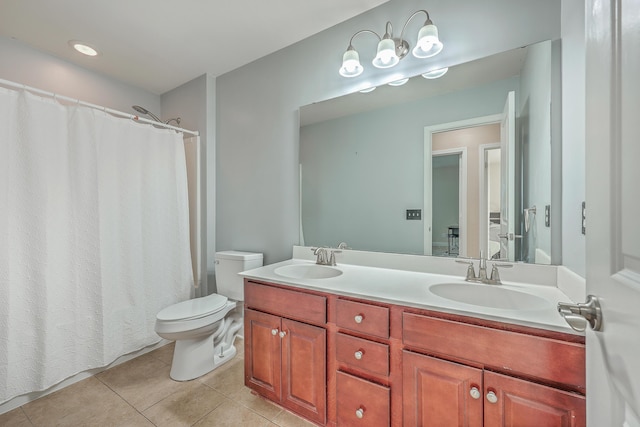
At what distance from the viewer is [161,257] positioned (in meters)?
2.22

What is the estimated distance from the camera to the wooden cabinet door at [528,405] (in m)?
0.81

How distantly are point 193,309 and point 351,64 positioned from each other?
77.1 inches

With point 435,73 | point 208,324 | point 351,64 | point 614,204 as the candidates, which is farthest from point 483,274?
point 208,324

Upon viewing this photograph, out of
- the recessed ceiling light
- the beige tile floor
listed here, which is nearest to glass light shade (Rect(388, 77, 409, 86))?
the beige tile floor

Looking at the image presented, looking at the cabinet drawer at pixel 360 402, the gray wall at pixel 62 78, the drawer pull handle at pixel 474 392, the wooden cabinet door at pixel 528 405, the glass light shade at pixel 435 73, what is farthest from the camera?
the gray wall at pixel 62 78

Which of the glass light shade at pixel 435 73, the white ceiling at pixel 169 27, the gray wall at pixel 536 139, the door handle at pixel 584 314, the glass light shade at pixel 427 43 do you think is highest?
the white ceiling at pixel 169 27

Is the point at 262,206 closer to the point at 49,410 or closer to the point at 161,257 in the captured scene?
the point at 161,257

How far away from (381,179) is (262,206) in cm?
104

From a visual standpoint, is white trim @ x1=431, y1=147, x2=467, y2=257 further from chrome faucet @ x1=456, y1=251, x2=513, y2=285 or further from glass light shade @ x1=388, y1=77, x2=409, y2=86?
glass light shade @ x1=388, y1=77, x2=409, y2=86

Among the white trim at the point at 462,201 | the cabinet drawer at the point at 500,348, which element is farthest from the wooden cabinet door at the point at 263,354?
the white trim at the point at 462,201

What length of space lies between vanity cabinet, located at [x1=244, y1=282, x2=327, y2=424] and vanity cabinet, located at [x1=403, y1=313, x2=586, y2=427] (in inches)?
16.8

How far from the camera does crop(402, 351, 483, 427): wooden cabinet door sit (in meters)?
0.95

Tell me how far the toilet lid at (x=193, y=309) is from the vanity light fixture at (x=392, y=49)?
6.03 ft

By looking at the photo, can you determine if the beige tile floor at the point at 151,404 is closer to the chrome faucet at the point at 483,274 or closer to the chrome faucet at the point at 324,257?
the chrome faucet at the point at 324,257
